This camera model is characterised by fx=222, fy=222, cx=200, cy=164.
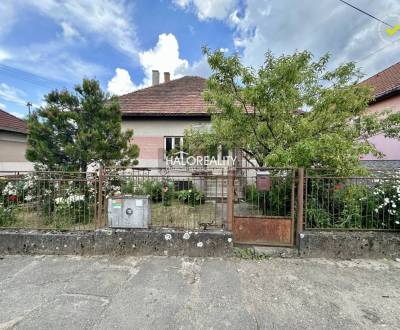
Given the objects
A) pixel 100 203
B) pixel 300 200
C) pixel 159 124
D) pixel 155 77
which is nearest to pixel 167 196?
pixel 100 203

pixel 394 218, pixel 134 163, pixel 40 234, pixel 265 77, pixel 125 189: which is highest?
pixel 265 77

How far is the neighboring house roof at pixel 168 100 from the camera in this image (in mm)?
10055

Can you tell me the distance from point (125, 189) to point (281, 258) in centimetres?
353

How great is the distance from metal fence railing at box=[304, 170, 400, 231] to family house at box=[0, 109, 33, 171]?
1228cm

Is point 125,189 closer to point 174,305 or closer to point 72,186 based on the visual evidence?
point 72,186

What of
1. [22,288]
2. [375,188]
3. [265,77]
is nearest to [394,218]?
[375,188]

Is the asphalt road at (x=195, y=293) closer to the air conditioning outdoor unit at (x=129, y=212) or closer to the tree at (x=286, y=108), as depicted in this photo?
the air conditioning outdoor unit at (x=129, y=212)

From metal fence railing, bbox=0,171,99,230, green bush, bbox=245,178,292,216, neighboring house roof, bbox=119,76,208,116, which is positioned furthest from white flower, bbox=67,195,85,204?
neighboring house roof, bbox=119,76,208,116

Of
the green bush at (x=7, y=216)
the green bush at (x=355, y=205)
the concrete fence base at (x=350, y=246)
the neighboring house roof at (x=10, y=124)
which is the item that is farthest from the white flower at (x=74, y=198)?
the neighboring house roof at (x=10, y=124)

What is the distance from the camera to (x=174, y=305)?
2562mm

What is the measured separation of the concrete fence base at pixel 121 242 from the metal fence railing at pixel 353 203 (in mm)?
1717

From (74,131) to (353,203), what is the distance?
6.52 meters

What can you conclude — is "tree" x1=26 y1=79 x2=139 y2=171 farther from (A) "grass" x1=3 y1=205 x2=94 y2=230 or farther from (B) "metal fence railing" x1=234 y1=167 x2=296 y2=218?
(B) "metal fence railing" x1=234 y1=167 x2=296 y2=218

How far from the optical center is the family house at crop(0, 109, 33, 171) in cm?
1108
